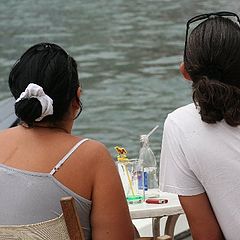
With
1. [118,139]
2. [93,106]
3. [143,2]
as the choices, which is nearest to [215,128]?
[118,139]

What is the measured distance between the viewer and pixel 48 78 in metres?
2.62

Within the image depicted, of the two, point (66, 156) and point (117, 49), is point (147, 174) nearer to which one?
point (66, 156)

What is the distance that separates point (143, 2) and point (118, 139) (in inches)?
492

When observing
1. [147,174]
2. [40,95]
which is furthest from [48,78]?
[147,174]

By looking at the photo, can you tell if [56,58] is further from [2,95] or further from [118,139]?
[2,95]

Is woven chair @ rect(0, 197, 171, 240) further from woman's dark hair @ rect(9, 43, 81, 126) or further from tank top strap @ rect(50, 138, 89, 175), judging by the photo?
woman's dark hair @ rect(9, 43, 81, 126)

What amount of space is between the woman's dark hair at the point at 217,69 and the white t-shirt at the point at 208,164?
0.15ft

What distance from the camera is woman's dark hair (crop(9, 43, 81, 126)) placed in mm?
2621

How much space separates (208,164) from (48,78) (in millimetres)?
537

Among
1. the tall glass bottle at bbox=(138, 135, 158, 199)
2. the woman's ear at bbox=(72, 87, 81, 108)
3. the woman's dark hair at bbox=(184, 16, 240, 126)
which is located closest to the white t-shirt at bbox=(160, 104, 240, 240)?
the woman's dark hair at bbox=(184, 16, 240, 126)

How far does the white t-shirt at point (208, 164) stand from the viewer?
8.25 ft

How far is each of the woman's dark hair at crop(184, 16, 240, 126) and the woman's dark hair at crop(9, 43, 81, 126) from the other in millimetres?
379

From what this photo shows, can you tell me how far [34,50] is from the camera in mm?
2691

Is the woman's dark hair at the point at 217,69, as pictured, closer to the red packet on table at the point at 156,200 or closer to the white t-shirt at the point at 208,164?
the white t-shirt at the point at 208,164
